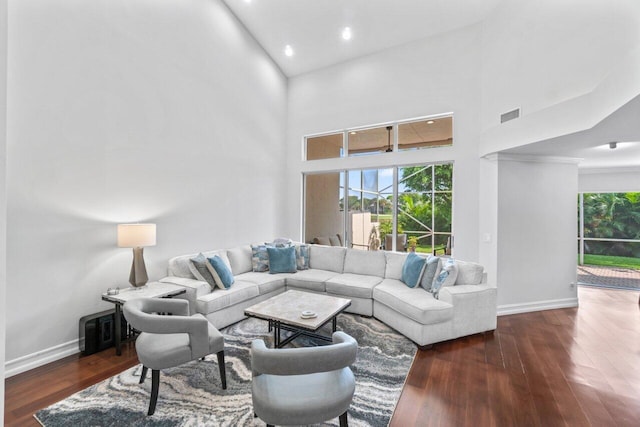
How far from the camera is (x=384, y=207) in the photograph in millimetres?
5816

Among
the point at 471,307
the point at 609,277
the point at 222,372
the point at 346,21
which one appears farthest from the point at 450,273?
the point at 609,277

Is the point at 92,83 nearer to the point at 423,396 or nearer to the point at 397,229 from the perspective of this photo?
the point at 423,396

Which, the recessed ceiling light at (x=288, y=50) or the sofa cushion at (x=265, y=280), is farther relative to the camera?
the recessed ceiling light at (x=288, y=50)

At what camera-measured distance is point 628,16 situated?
8.91 feet

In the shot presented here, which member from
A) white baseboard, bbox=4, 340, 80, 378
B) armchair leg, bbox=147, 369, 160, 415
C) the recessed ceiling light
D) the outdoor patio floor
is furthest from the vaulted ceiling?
the outdoor patio floor

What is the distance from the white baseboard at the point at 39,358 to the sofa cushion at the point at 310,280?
261 cm

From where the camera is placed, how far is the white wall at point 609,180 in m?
6.07

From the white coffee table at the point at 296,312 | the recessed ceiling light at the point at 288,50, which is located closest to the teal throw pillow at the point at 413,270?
the white coffee table at the point at 296,312

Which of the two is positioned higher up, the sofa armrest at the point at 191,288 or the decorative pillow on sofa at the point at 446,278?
the decorative pillow on sofa at the point at 446,278

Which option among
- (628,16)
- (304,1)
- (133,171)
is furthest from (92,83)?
(628,16)

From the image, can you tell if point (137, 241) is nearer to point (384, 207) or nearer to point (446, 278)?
point (446, 278)

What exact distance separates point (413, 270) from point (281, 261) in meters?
2.07

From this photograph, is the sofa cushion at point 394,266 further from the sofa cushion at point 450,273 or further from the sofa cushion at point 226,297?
the sofa cushion at point 226,297

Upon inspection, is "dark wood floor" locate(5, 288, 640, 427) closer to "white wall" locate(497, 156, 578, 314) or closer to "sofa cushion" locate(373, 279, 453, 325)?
"sofa cushion" locate(373, 279, 453, 325)
